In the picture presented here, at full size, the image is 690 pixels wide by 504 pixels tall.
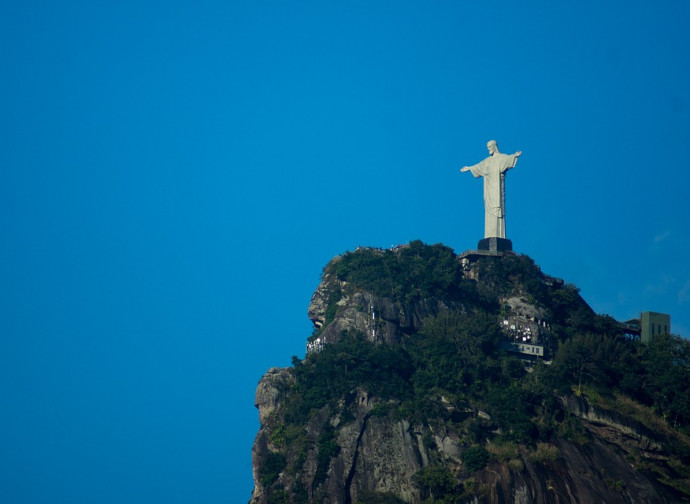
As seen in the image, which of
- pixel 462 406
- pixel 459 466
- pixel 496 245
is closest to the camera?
pixel 459 466

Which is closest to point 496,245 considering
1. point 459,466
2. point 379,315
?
point 379,315

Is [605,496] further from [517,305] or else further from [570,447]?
[517,305]

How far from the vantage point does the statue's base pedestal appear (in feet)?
238

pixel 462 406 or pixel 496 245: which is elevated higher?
pixel 496 245

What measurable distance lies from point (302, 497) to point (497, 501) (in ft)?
32.6

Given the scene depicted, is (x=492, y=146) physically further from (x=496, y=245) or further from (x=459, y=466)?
(x=459, y=466)

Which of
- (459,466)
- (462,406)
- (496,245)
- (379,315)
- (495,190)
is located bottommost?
(459,466)

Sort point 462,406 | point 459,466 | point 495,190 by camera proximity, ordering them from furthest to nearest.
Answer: point 495,190 → point 462,406 → point 459,466

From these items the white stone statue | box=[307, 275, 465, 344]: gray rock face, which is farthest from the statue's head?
box=[307, 275, 465, 344]: gray rock face

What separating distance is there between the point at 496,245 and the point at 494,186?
169 inches

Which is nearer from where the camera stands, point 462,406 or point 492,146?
point 462,406

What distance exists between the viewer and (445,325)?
6456 cm

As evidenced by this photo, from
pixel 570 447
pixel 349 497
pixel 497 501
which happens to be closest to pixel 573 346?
pixel 570 447

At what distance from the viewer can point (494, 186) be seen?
243 ft
